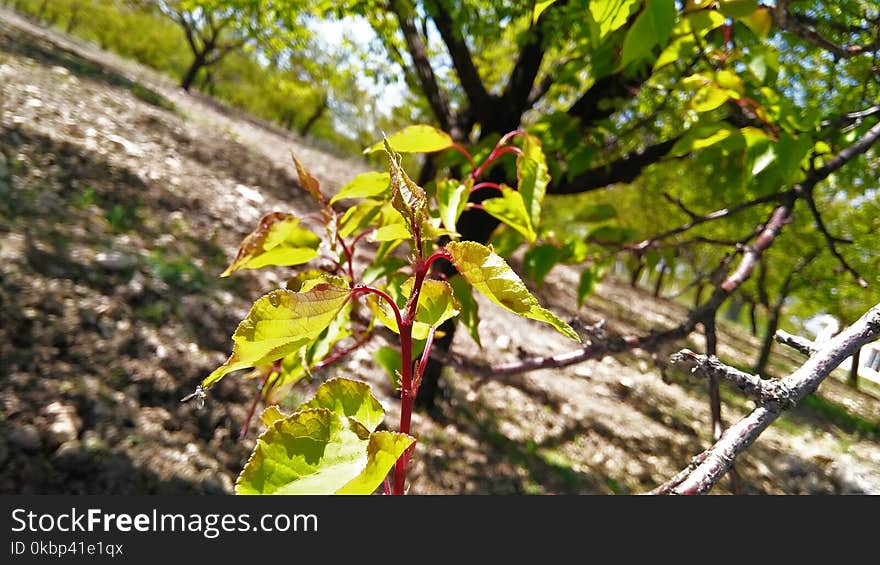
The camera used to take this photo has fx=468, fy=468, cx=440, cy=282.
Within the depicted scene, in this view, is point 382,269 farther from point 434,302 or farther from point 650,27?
point 650,27

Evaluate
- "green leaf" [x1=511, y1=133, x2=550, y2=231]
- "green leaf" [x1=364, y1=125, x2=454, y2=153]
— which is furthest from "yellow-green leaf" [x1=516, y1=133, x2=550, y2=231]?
"green leaf" [x1=364, y1=125, x2=454, y2=153]

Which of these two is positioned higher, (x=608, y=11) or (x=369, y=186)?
(x=608, y=11)

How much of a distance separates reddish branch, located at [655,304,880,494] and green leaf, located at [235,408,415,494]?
10.0 inches

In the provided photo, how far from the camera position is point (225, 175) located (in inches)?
201

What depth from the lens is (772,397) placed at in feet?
1.30

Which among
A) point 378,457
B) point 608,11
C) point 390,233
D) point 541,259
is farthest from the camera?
point 541,259

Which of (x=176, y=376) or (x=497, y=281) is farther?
(x=176, y=376)

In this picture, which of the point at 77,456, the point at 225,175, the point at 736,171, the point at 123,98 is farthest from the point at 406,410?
Answer: the point at 123,98

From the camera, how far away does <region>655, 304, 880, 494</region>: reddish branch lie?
1.26ft

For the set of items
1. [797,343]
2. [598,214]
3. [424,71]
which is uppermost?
[424,71]

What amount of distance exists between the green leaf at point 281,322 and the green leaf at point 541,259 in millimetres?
845

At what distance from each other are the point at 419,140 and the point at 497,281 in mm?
439

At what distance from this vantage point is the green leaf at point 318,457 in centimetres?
33

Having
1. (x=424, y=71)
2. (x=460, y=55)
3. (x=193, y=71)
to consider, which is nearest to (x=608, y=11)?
(x=460, y=55)
